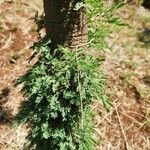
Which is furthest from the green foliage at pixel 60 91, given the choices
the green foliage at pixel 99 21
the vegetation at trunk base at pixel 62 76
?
the green foliage at pixel 99 21

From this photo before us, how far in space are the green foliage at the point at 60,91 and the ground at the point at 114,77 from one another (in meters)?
0.86

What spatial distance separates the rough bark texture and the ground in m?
1.12

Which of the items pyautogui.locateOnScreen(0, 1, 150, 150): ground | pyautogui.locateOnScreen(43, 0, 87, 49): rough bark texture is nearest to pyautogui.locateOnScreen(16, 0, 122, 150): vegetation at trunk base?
pyautogui.locateOnScreen(43, 0, 87, 49): rough bark texture

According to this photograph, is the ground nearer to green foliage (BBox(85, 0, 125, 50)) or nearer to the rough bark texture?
green foliage (BBox(85, 0, 125, 50))

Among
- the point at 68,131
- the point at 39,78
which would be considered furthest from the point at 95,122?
the point at 39,78

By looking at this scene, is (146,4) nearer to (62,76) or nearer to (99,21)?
(99,21)

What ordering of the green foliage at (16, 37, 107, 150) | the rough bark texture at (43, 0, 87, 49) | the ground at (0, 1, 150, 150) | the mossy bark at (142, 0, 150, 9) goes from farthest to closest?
1. the mossy bark at (142, 0, 150, 9)
2. the ground at (0, 1, 150, 150)
3. the green foliage at (16, 37, 107, 150)
4. the rough bark texture at (43, 0, 87, 49)

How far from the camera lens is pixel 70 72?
285 centimetres

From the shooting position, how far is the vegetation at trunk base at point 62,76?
9.04ft

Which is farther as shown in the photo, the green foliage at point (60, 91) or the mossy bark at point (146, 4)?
the mossy bark at point (146, 4)

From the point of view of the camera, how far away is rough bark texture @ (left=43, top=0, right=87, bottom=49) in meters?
2.67

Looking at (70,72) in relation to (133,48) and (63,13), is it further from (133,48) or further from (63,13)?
(133,48)

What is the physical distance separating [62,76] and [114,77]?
2.35m

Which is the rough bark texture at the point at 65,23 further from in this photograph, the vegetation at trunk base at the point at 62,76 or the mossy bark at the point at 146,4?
the mossy bark at the point at 146,4
